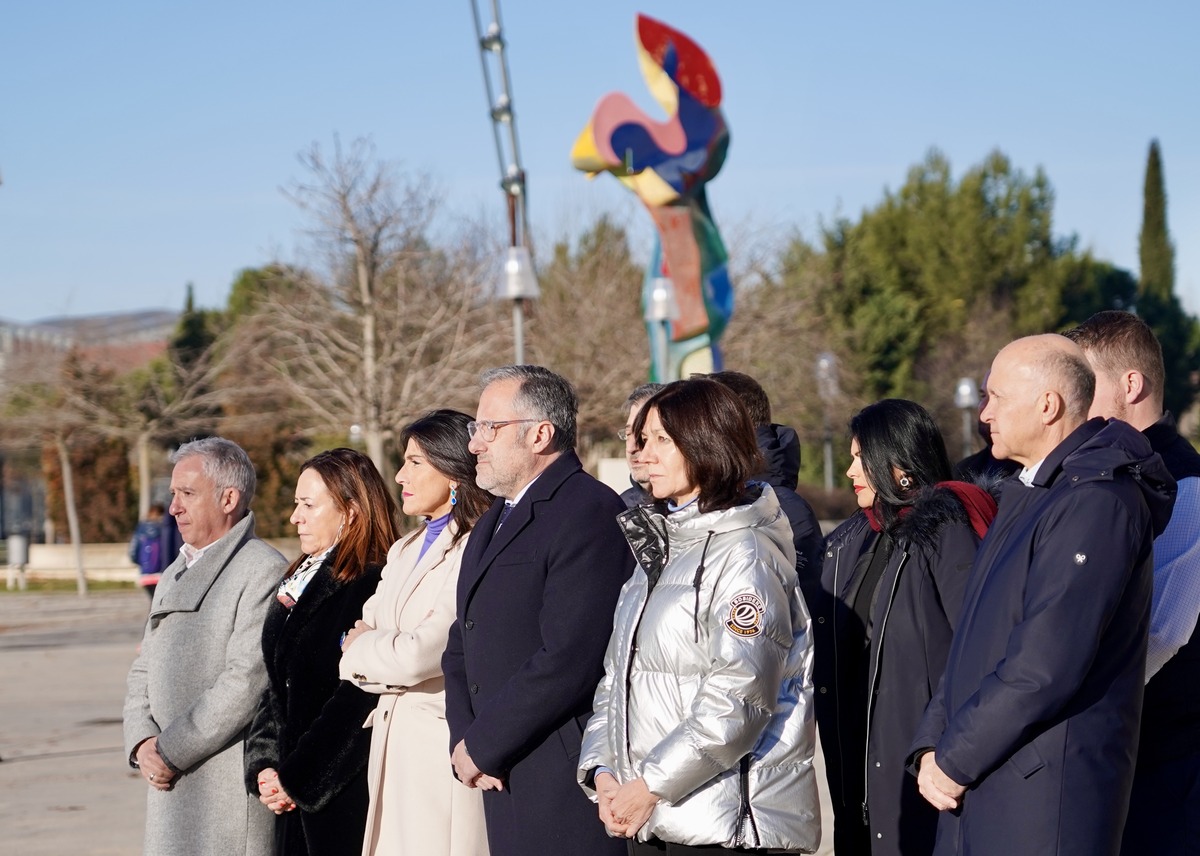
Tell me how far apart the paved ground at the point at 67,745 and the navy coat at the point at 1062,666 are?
4001mm

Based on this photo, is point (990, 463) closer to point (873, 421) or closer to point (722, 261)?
point (873, 421)

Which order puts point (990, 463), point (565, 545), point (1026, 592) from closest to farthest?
1. point (1026, 592)
2. point (565, 545)
3. point (990, 463)

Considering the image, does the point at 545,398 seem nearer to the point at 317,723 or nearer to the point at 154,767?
the point at 317,723

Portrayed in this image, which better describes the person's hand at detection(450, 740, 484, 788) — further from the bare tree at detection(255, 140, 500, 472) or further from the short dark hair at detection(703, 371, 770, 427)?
the bare tree at detection(255, 140, 500, 472)

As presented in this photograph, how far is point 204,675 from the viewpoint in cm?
524

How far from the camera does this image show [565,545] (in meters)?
4.18

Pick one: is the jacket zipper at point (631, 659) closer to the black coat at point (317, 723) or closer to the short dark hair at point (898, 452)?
the short dark hair at point (898, 452)

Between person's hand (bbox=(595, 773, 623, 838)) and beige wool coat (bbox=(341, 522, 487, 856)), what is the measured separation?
91 centimetres

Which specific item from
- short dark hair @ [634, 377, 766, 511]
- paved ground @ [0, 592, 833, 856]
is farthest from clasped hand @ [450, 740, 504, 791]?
paved ground @ [0, 592, 833, 856]

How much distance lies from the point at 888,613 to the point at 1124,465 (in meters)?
0.99

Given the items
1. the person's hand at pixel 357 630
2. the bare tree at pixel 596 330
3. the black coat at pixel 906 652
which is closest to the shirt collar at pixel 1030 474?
the black coat at pixel 906 652

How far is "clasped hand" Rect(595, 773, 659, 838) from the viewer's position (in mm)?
3611

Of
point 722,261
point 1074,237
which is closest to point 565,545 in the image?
point 722,261

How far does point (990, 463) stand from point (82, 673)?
12834 mm
